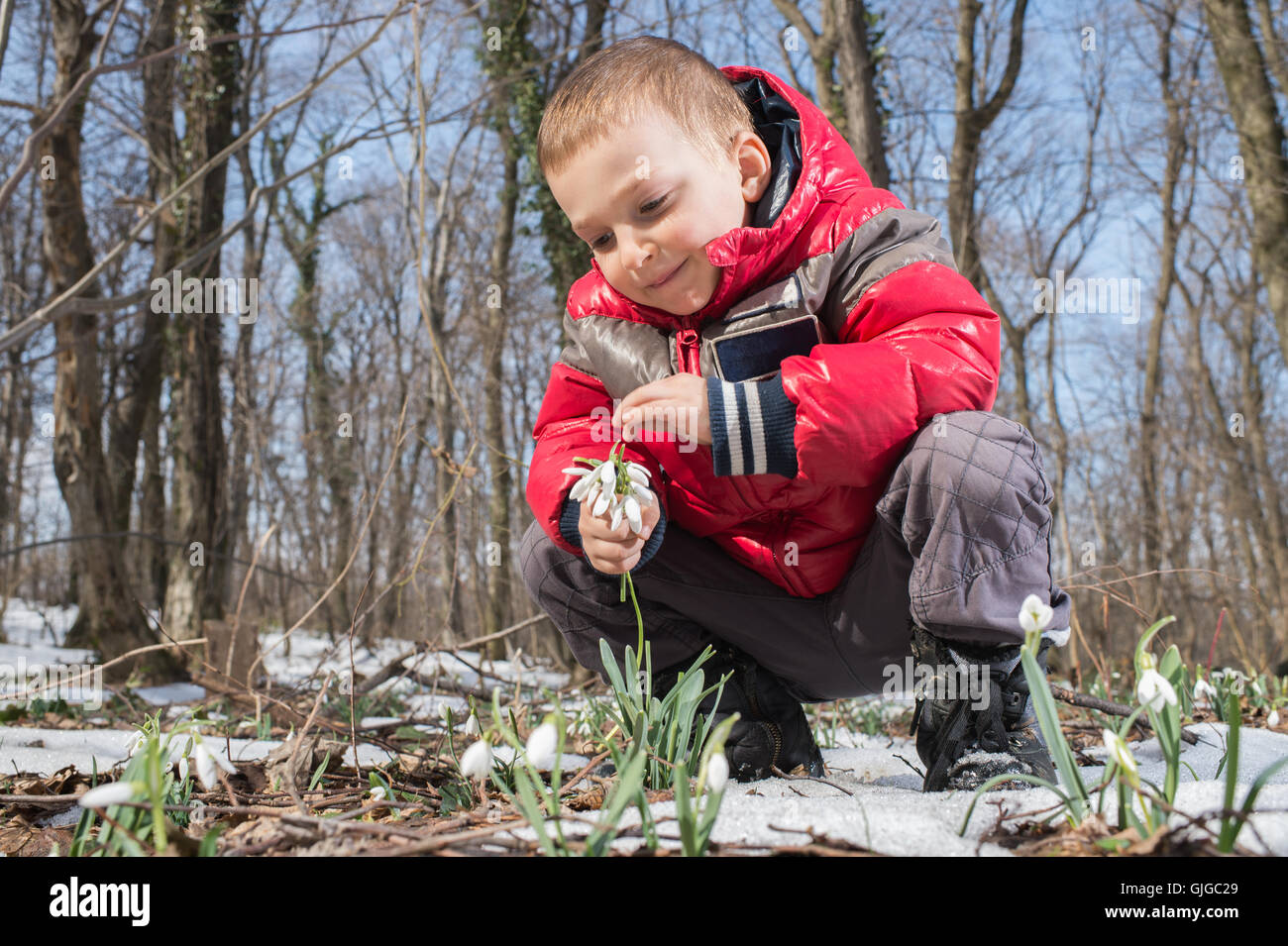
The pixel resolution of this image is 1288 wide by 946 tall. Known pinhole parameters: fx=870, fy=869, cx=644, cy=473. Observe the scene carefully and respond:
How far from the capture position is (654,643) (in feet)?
6.85

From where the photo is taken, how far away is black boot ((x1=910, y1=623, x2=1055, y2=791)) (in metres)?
1.54

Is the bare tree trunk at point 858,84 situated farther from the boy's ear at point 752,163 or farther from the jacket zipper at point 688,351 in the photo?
the jacket zipper at point 688,351

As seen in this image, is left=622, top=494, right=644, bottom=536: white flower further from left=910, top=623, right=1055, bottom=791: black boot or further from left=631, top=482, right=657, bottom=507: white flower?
left=910, top=623, right=1055, bottom=791: black boot

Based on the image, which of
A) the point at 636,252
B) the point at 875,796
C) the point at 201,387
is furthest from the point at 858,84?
the point at 201,387

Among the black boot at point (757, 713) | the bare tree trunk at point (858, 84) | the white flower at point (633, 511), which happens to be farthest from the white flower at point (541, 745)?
the bare tree trunk at point (858, 84)

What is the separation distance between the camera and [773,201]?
1948 millimetres

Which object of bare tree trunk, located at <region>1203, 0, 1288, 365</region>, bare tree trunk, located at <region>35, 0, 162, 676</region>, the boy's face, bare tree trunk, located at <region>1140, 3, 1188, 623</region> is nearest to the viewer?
the boy's face

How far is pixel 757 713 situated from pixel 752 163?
128 centimetres

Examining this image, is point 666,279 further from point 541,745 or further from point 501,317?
point 501,317

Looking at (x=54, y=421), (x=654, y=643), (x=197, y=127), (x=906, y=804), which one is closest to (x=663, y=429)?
(x=654, y=643)

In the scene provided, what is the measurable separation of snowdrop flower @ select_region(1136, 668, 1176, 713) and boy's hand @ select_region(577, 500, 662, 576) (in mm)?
817

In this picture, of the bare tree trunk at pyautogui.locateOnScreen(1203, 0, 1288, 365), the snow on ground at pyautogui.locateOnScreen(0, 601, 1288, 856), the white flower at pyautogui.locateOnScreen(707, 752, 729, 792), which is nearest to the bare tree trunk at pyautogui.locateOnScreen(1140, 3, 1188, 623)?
the bare tree trunk at pyautogui.locateOnScreen(1203, 0, 1288, 365)

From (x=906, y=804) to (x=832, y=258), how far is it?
1.09m
